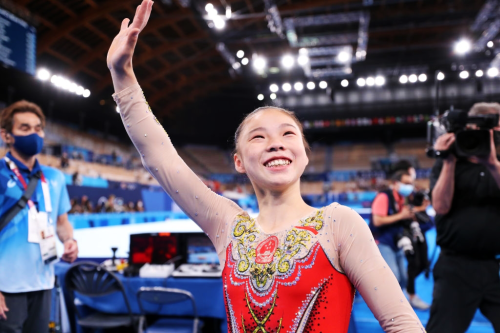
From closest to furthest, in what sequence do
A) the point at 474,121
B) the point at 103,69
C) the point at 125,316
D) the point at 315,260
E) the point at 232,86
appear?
the point at 315,260 → the point at 474,121 → the point at 125,316 → the point at 103,69 → the point at 232,86

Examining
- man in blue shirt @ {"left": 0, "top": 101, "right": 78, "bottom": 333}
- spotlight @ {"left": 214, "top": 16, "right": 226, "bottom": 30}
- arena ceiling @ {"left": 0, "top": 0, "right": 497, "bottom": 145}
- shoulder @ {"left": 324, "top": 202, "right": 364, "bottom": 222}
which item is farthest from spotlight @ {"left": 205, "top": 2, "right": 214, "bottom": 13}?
shoulder @ {"left": 324, "top": 202, "right": 364, "bottom": 222}

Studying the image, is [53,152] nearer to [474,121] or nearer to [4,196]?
[4,196]

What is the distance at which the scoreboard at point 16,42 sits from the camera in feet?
30.2

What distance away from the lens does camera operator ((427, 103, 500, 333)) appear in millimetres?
1801

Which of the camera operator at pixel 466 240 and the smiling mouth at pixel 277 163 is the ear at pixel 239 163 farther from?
the camera operator at pixel 466 240

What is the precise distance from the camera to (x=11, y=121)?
2223mm

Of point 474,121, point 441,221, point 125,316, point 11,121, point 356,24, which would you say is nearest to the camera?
point 474,121

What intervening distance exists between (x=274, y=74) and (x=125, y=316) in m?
16.4

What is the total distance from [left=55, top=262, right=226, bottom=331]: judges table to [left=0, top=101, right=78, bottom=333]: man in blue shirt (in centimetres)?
93

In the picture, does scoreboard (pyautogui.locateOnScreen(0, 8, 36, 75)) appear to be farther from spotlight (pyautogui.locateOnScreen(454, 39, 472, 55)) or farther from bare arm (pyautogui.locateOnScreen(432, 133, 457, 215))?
spotlight (pyautogui.locateOnScreen(454, 39, 472, 55))

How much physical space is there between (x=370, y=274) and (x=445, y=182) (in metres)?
1.31

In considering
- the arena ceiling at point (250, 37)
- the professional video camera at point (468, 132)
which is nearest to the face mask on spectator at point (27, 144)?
the professional video camera at point (468, 132)

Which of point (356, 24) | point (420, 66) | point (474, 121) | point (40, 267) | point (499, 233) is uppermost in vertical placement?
point (356, 24)

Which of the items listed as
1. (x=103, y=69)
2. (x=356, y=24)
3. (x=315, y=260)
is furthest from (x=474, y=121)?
(x=103, y=69)
